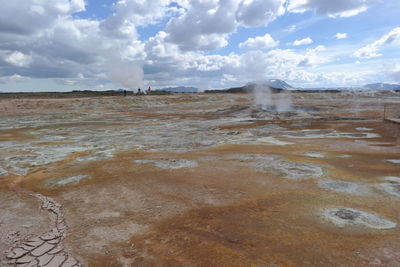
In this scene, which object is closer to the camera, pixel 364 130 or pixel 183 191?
pixel 183 191

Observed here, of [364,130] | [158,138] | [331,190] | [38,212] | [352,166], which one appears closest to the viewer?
[38,212]

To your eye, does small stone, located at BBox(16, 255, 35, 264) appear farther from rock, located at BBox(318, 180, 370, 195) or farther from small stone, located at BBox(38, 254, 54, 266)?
rock, located at BBox(318, 180, 370, 195)

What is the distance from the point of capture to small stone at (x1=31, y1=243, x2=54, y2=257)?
4.67 m

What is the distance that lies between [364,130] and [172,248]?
1719 cm

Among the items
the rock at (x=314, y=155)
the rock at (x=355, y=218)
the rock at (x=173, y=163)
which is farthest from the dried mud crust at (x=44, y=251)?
the rock at (x=314, y=155)

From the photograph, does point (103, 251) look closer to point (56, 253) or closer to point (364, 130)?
point (56, 253)

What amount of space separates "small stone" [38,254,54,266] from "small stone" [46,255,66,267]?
63mm

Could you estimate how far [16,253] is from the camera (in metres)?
4.70

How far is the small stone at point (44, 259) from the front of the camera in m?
4.38

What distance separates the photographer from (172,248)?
4.80 meters

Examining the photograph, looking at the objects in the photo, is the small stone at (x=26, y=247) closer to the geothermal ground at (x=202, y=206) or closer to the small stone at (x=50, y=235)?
the geothermal ground at (x=202, y=206)

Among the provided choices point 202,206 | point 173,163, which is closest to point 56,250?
point 202,206

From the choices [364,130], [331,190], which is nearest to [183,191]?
[331,190]

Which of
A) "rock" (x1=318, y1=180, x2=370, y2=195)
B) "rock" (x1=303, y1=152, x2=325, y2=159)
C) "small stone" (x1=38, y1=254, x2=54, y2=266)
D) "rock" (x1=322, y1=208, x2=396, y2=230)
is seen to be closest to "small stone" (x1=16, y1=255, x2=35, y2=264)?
"small stone" (x1=38, y1=254, x2=54, y2=266)
